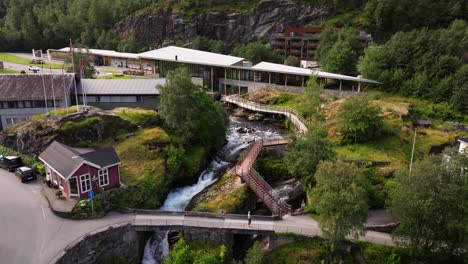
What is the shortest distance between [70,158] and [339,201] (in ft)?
75.7

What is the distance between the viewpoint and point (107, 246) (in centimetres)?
2736

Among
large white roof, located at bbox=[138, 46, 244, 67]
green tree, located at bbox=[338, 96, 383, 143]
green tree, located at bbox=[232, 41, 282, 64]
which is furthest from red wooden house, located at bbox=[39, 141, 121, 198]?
green tree, located at bbox=[232, 41, 282, 64]

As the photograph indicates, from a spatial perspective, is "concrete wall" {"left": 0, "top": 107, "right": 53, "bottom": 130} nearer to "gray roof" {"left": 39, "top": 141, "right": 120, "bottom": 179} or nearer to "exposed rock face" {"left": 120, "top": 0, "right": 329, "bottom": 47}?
"gray roof" {"left": 39, "top": 141, "right": 120, "bottom": 179}

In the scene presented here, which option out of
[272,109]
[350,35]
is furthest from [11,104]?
[350,35]

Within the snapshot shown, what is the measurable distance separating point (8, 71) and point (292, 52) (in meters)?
68.7

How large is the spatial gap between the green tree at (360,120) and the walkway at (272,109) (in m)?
7.89

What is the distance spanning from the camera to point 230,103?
72.2 metres

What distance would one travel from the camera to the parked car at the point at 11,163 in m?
37.3

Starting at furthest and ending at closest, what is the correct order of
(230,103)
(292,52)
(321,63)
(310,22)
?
(310,22) < (292,52) < (321,63) < (230,103)

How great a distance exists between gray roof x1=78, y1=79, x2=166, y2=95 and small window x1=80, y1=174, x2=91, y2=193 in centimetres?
2555

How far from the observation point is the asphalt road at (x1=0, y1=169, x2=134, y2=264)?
24.9 metres

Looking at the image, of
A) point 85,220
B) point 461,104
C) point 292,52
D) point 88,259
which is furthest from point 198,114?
point 292,52

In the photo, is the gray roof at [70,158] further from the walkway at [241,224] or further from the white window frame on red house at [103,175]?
the walkway at [241,224]

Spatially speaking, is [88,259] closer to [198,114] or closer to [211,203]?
[211,203]
